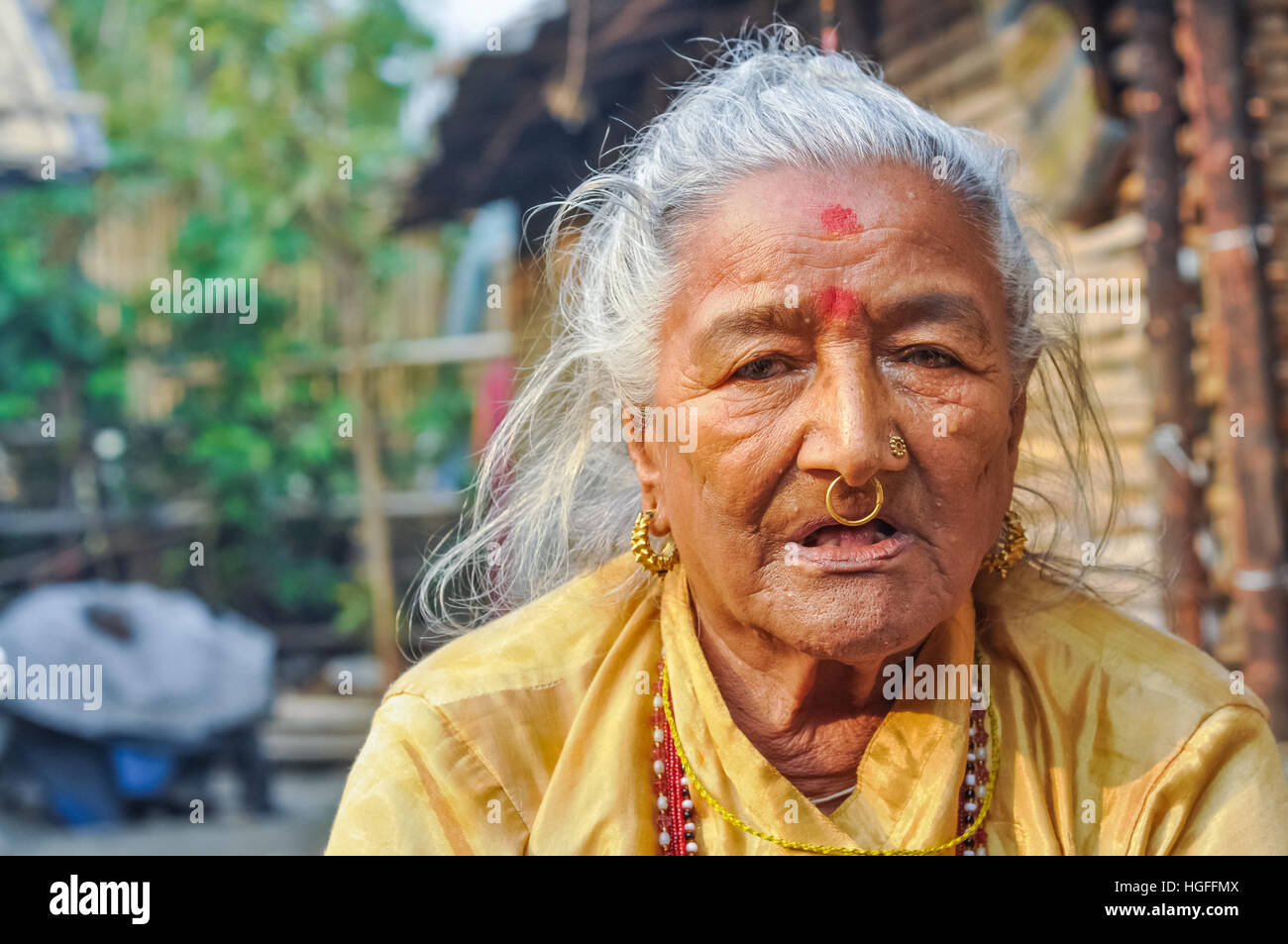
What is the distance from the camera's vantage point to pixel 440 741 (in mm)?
1692

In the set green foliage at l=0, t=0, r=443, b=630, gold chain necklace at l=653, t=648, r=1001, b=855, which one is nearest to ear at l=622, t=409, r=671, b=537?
gold chain necklace at l=653, t=648, r=1001, b=855

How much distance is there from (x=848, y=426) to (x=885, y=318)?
0.56 ft

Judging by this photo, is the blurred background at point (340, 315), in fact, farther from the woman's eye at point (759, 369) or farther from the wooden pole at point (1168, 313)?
the woman's eye at point (759, 369)

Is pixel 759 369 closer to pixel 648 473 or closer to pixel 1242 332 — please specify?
pixel 648 473

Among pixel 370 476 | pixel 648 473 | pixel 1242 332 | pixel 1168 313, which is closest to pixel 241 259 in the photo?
pixel 370 476

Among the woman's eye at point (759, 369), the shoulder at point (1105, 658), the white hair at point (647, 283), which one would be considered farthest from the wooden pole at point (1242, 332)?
the woman's eye at point (759, 369)

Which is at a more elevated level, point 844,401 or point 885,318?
point 885,318

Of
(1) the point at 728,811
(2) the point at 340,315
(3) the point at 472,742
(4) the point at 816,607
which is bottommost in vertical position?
(1) the point at 728,811

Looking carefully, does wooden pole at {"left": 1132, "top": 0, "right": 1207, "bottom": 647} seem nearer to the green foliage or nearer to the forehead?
the forehead

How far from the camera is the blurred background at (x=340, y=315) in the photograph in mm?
3781

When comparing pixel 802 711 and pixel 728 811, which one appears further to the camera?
pixel 802 711

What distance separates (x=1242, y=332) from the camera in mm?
3770

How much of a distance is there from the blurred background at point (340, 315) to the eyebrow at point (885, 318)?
19.4 inches

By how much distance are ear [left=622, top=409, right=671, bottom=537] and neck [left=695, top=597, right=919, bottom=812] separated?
18 cm
